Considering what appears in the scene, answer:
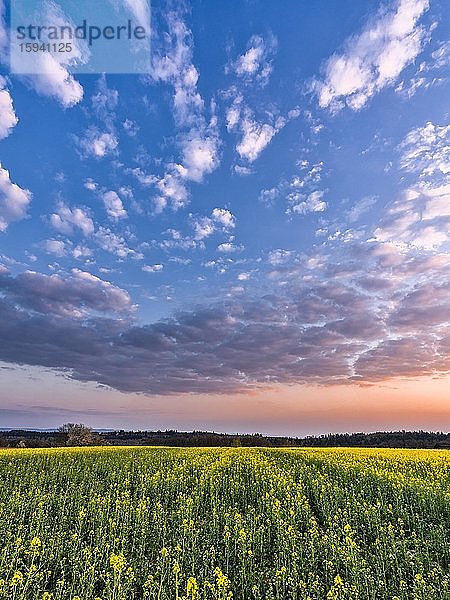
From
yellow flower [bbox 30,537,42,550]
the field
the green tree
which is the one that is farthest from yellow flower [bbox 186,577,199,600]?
the green tree

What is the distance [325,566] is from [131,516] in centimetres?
789

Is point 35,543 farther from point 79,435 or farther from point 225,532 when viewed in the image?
point 79,435

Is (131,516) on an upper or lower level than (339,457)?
lower

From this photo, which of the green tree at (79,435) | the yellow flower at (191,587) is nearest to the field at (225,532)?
the yellow flower at (191,587)

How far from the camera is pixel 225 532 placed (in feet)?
49.0

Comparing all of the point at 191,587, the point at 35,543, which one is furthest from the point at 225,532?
the point at 35,543

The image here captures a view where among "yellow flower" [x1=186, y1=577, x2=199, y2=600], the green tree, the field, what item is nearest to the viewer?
"yellow flower" [x1=186, y1=577, x2=199, y2=600]

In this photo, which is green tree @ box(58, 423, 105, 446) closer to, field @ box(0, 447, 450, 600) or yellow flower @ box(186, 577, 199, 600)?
field @ box(0, 447, 450, 600)

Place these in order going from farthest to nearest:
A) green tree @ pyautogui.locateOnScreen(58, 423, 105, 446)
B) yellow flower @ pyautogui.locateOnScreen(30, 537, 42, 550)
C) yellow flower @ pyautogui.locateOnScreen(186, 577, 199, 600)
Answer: green tree @ pyautogui.locateOnScreen(58, 423, 105, 446) → yellow flower @ pyautogui.locateOnScreen(30, 537, 42, 550) → yellow flower @ pyautogui.locateOnScreen(186, 577, 199, 600)

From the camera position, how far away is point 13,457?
91.2 ft

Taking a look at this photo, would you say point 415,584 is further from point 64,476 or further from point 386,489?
point 64,476

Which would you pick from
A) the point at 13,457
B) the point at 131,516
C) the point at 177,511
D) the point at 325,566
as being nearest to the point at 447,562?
the point at 325,566

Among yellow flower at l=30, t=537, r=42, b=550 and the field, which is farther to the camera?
yellow flower at l=30, t=537, r=42, b=550

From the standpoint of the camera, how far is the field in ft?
39.8
